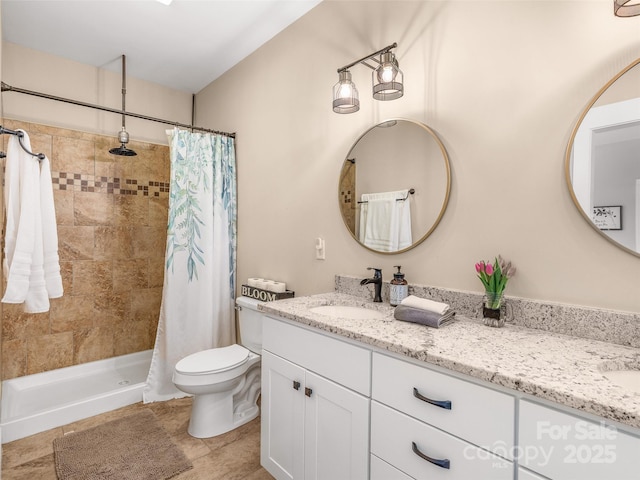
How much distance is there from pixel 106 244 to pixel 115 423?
4.90 ft

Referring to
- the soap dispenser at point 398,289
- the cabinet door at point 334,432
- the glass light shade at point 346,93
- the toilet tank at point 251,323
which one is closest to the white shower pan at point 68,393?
the toilet tank at point 251,323

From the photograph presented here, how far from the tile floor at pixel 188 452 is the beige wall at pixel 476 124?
3.23 ft

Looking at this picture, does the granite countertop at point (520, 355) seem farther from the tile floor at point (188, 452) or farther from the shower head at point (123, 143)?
the shower head at point (123, 143)

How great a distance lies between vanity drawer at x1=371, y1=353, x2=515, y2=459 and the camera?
84 cm

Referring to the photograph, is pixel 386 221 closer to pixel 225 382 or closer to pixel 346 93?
pixel 346 93

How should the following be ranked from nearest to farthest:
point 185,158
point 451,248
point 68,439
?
point 451,248, point 68,439, point 185,158

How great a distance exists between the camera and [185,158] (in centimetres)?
257

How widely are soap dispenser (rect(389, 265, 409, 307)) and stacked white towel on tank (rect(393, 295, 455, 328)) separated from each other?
8.9 inches

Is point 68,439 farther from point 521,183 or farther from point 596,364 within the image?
point 521,183

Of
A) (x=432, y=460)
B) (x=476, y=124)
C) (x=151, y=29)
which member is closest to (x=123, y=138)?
(x=151, y=29)

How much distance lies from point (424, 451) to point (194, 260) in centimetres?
211

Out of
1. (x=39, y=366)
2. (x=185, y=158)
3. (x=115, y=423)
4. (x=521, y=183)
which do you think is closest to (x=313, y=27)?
(x=185, y=158)

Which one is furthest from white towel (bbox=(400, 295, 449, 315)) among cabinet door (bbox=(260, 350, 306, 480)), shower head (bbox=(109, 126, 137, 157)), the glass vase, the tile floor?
shower head (bbox=(109, 126, 137, 157))

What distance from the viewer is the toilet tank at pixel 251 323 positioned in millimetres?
2328
